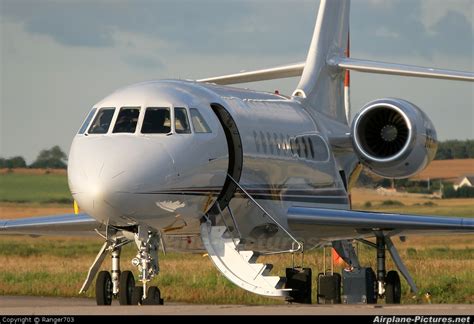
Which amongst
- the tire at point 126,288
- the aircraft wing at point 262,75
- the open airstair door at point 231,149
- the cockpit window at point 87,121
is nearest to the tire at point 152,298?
the tire at point 126,288

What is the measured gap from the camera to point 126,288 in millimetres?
22109

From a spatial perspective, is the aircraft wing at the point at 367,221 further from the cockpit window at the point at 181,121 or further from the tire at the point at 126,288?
the tire at the point at 126,288

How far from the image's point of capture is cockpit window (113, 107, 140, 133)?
21766 millimetres

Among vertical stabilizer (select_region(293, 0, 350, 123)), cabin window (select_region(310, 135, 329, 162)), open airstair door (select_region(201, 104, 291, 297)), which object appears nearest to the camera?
open airstair door (select_region(201, 104, 291, 297))

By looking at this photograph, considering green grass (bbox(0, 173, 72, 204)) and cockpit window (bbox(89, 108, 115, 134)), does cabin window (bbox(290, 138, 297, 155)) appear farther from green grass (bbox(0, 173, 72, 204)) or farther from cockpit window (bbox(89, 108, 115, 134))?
green grass (bbox(0, 173, 72, 204))

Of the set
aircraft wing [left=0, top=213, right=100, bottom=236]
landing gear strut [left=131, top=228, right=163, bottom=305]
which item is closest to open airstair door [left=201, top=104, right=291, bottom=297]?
landing gear strut [left=131, top=228, right=163, bottom=305]

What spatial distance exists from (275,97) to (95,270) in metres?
5.69

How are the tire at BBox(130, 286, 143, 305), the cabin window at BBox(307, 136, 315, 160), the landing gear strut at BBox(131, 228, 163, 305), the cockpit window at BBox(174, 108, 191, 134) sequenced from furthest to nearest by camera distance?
1. the cabin window at BBox(307, 136, 315, 160)
2. the cockpit window at BBox(174, 108, 191, 134)
3. the tire at BBox(130, 286, 143, 305)
4. the landing gear strut at BBox(131, 228, 163, 305)

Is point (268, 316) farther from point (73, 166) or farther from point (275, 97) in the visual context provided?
point (275, 97)

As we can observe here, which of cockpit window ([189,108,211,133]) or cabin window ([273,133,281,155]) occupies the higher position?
cockpit window ([189,108,211,133])


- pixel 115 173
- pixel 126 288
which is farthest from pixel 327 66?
pixel 115 173

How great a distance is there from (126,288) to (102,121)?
259cm

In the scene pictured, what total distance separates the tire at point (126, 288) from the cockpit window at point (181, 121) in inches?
91.3

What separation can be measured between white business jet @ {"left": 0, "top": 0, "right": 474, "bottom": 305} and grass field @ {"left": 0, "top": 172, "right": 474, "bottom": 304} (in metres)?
3.63
